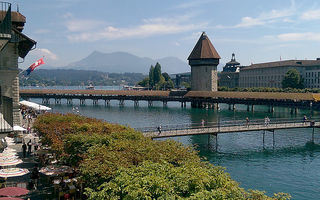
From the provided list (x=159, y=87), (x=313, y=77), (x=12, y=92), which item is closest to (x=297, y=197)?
(x=12, y=92)

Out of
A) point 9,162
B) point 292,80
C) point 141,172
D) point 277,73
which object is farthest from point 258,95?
point 141,172

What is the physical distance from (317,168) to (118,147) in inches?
904

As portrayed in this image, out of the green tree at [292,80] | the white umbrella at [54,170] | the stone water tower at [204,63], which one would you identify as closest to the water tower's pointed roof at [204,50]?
the stone water tower at [204,63]

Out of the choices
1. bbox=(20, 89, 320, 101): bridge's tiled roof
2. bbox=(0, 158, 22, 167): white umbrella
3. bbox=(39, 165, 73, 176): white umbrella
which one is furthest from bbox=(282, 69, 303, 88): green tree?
bbox=(0, 158, 22, 167): white umbrella

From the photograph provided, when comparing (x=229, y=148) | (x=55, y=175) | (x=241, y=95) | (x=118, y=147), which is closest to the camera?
(x=118, y=147)

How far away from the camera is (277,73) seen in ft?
439

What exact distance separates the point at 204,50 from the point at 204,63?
4077 mm

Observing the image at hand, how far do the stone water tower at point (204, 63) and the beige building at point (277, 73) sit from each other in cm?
4277

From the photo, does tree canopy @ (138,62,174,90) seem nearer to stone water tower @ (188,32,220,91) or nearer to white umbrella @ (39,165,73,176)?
stone water tower @ (188,32,220,91)

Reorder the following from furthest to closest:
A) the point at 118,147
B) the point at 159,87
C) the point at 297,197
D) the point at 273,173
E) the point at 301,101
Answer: the point at 159,87, the point at 301,101, the point at 273,173, the point at 297,197, the point at 118,147

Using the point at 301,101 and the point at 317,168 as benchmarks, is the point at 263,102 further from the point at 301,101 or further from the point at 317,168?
the point at 317,168

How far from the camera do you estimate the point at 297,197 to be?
2367 centimetres

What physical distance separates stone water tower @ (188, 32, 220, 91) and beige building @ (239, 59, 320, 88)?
42775mm

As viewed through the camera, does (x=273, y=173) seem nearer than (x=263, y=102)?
Yes
